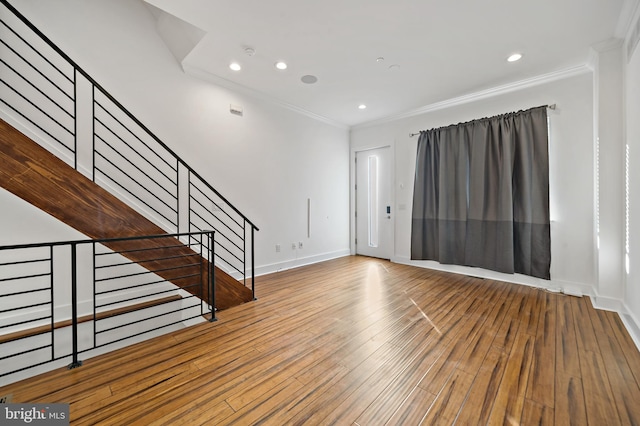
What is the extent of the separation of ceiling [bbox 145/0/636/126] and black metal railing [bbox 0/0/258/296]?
1188mm

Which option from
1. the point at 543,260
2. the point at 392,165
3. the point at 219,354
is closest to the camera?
the point at 219,354

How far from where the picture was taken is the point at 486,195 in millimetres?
4188

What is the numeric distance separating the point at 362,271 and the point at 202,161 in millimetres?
3247

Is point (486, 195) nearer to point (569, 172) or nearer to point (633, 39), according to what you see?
point (569, 172)

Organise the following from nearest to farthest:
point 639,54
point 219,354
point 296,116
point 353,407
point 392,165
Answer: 1. point 353,407
2. point 219,354
3. point 639,54
4. point 296,116
5. point 392,165

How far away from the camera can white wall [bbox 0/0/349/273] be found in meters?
2.94

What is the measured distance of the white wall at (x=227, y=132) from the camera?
2.94 meters

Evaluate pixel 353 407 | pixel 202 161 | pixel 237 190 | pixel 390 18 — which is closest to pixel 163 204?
pixel 202 161

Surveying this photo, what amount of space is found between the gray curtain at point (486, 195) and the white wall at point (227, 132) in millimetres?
1927

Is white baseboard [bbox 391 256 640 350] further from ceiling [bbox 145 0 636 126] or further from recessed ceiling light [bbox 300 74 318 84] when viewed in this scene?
recessed ceiling light [bbox 300 74 318 84]

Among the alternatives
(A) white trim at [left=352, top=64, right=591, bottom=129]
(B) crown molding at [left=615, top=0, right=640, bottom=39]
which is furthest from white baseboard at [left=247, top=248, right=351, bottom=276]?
(B) crown molding at [left=615, top=0, right=640, bottom=39]

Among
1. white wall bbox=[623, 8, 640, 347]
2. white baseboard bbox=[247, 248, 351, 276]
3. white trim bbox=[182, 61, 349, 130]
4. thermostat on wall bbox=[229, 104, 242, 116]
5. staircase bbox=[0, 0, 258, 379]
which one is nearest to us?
staircase bbox=[0, 0, 258, 379]

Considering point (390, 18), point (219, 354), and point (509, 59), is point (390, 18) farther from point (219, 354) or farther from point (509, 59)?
point (219, 354)

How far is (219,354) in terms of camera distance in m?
2.14
